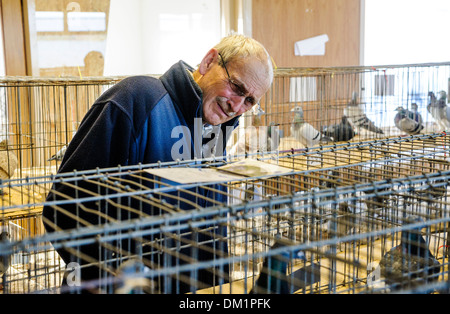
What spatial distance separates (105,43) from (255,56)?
8.71 feet

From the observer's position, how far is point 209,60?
154cm

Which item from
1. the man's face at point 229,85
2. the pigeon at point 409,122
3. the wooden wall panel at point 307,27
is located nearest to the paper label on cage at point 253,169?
the man's face at point 229,85

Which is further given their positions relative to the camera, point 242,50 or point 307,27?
point 307,27

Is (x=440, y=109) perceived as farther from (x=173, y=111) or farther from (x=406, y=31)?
(x=173, y=111)

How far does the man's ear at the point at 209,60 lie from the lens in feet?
5.03

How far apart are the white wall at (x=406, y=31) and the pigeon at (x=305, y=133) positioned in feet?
6.25

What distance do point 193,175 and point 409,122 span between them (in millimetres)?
3029

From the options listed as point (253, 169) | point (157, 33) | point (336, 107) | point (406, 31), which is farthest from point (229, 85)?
point (406, 31)

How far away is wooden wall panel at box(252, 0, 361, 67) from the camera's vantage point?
4.39 m

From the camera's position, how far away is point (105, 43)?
3.93 meters

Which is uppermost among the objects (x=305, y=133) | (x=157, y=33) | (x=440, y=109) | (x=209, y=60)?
(x=157, y=33)

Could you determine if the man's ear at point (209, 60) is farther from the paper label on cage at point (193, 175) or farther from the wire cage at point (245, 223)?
the paper label on cage at point (193, 175)

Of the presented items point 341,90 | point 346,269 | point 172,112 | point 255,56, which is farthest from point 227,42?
point 341,90
